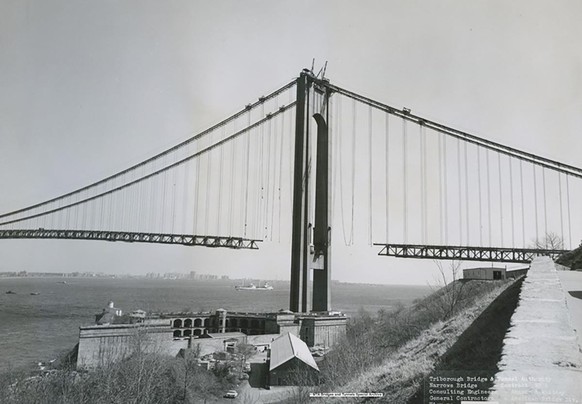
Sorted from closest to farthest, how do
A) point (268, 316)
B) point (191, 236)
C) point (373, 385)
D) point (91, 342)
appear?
point (373, 385) < point (91, 342) < point (268, 316) < point (191, 236)

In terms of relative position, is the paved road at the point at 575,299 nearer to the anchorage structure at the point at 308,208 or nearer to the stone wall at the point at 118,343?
the anchorage structure at the point at 308,208

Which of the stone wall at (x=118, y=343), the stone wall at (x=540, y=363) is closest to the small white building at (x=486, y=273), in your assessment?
the stone wall at (x=118, y=343)

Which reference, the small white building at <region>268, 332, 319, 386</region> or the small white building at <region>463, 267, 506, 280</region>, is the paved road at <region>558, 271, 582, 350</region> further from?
the small white building at <region>463, 267, 506, 280</region>

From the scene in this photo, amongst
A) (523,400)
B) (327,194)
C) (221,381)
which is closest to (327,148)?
(327,194)

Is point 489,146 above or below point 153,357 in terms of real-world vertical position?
above

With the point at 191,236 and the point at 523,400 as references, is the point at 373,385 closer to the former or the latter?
the point at 523,400
